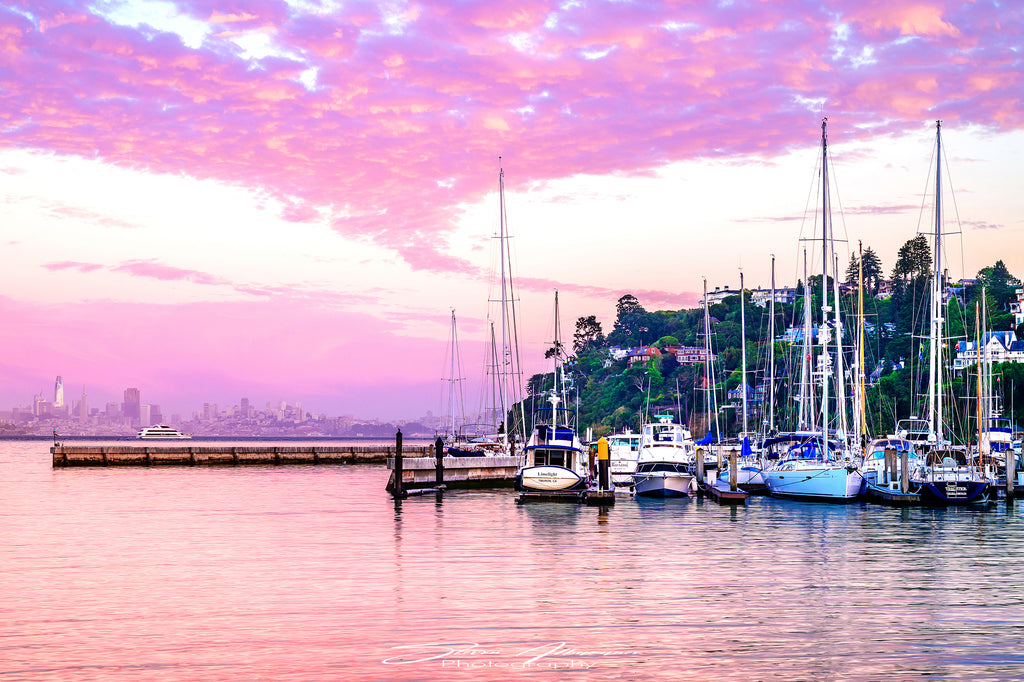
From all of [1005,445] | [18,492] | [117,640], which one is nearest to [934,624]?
[117,640]

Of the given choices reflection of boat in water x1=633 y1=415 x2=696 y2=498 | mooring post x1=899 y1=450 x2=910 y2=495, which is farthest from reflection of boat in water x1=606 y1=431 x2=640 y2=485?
mooring post x1=899 y1=450 x2=910 y2=495

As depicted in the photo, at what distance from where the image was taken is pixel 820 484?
2462 inches

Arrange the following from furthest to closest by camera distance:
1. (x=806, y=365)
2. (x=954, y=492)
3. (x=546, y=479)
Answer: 1. (x=806, y=365)
2. (x=546, y=479)
3. (x=954, y=492)

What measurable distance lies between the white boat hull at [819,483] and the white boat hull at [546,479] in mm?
12814

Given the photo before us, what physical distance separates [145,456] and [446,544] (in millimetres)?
88036

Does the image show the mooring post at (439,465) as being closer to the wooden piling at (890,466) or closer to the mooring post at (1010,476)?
the wooden piling at (890,466)

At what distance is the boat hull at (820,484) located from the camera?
61.8m

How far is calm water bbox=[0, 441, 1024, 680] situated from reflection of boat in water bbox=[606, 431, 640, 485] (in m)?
25.7

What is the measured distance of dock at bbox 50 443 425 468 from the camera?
119000mm

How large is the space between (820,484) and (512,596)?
3930cm

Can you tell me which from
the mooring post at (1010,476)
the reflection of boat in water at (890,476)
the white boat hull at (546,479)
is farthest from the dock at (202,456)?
the mooring post at (1010,476)

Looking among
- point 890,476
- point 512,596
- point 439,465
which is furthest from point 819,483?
point 512,596

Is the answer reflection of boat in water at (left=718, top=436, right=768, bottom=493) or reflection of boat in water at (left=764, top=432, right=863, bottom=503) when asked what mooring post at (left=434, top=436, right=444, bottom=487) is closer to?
reflection of boat in water at (left=718, top=436, right=768, bottom=493)

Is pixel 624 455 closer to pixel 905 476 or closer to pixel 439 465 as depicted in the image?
pixel 439 465
